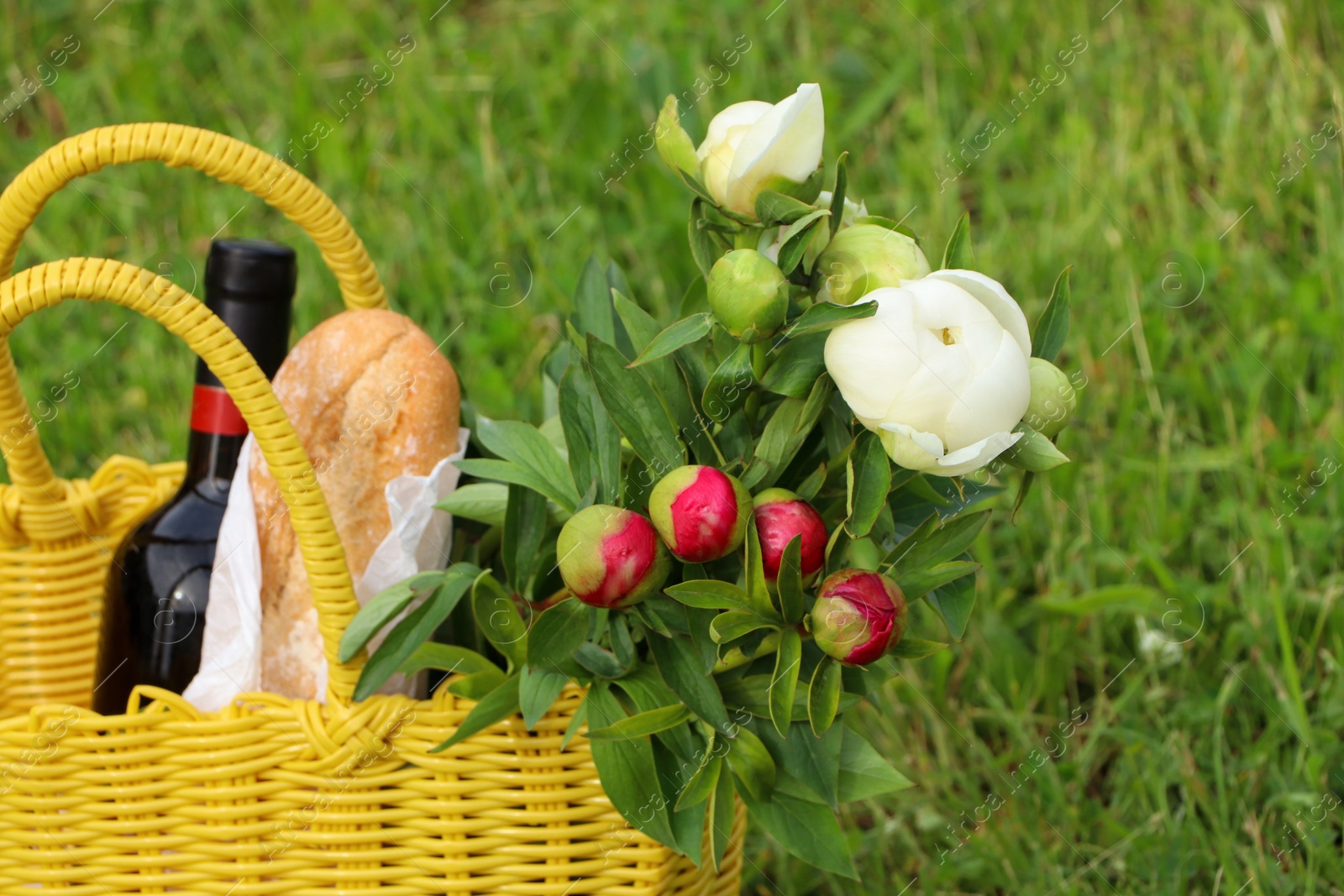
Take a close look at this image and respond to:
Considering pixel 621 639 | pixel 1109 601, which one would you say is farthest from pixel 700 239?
pixel 1109 601

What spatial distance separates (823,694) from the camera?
0.62 m

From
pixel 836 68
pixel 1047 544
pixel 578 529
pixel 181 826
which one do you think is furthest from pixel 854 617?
pixel 836 68

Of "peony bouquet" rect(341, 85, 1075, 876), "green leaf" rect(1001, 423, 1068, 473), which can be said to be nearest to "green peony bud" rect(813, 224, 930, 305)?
"peony bouquet" rect(341, 85, 1075, 876)

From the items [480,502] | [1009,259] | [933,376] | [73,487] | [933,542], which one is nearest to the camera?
[933,376]

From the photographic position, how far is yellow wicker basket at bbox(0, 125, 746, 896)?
692 mm

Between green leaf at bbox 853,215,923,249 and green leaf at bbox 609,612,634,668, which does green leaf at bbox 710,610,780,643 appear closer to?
green leaf at bbox 609,612,634,668

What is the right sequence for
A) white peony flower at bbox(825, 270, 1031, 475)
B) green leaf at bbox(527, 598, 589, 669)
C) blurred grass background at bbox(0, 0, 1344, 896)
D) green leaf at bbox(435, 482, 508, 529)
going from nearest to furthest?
white peony flower at bbox(825, 270, 1031, 475) < green leaf at bbox(527, 598, 589, 669) < green leaf at bbox(435, 482, 508, 529) < blurred grass background at bbox(0, 0, 1344, 896)

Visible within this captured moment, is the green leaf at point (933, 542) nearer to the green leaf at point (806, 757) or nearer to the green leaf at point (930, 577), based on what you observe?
the green leaf at point (930, 577)

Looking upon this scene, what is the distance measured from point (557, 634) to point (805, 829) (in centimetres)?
Answer: 20

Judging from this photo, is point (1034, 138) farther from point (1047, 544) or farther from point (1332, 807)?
point (1332, 807)

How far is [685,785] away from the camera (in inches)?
26.5

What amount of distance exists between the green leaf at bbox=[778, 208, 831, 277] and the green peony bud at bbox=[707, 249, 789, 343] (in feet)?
0.05

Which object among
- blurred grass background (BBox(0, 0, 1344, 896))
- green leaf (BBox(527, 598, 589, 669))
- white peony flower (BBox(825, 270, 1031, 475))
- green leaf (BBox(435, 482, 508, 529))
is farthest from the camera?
blurred grass background (BBox(0, 0, 1344, 896))

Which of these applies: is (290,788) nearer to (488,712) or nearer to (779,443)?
(488,712)
